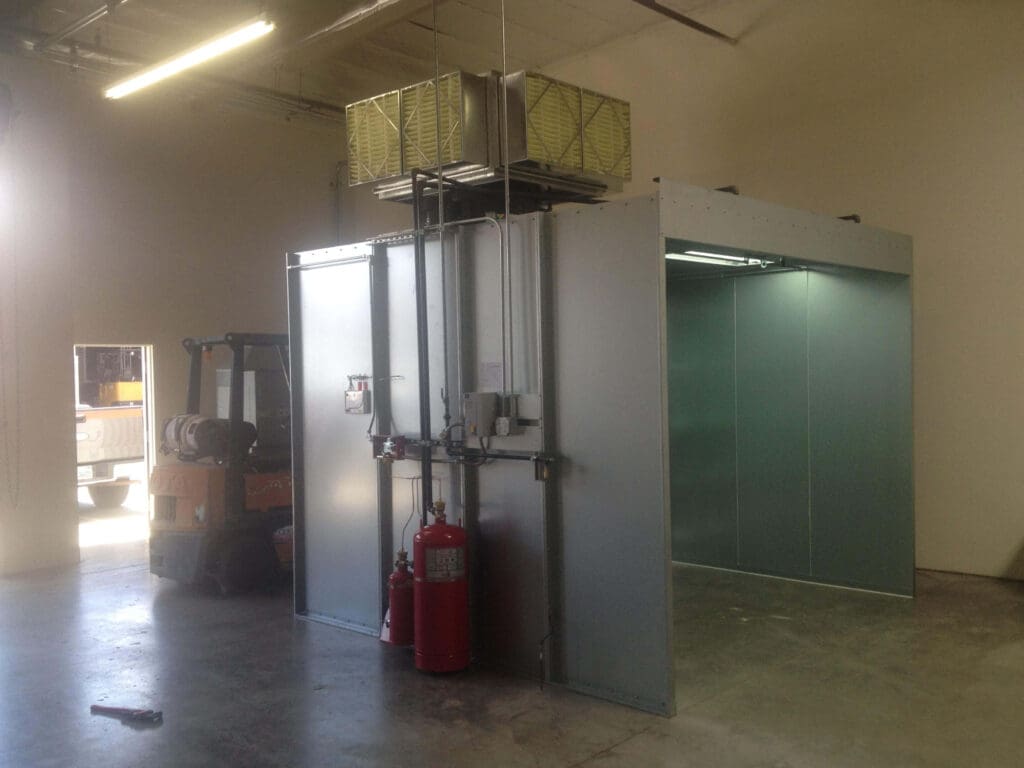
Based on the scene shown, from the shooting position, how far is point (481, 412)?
16.6ft

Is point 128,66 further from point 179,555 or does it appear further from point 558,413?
point 558,413

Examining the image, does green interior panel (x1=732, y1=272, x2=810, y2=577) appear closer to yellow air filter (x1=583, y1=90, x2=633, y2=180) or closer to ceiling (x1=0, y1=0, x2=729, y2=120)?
yellow air filter (x1=583, y1=90, x2=633, y2=180)

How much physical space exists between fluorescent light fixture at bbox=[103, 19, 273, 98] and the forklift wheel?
3.63 m

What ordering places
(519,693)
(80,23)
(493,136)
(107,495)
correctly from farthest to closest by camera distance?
(107,495)
(80,23)
(493,136)
(519,693)

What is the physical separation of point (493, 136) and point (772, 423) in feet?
11.1

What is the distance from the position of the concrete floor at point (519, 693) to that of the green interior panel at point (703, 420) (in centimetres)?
94

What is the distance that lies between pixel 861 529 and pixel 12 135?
7978 mm

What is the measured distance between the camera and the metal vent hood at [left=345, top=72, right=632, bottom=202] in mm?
5438

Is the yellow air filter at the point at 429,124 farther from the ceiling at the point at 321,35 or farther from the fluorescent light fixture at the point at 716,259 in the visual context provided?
the ceiling at the point at 321,35

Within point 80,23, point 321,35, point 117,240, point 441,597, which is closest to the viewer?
point 441,597

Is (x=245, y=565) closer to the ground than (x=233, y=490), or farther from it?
closer to the ground

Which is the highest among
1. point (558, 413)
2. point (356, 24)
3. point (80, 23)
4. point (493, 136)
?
point (80, 23)

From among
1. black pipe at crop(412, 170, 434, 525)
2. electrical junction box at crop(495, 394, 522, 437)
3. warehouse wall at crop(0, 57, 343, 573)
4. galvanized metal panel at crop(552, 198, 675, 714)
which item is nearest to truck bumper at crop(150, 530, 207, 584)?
warehouse wall at crop(0, 57, 343, 573)

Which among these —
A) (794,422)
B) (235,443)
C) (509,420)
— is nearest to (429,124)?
(509,420)
